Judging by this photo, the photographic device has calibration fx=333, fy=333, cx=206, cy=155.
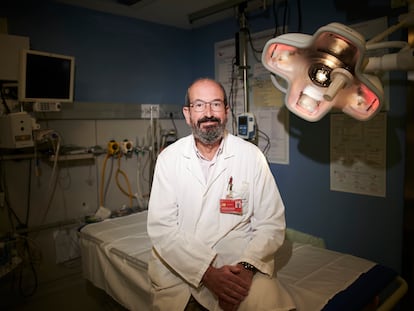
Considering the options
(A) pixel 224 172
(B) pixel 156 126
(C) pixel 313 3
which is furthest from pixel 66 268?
(C) pixel 313 3

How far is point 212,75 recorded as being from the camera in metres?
3.06

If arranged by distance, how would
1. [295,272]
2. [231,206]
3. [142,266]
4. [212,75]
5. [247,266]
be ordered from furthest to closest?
1. [212,75]
2. [142,266]
3. [295,272]
4. [231,206]
5. [247,266]

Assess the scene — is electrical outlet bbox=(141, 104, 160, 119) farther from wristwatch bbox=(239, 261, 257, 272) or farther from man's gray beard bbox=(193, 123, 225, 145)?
wristwatch bbox=(239, 261, 257, 272)

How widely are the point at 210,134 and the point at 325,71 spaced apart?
1.97 feet

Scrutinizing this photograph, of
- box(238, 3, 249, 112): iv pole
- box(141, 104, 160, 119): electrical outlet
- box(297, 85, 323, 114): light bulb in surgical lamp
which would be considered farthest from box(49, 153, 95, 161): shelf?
box(297, 85, 323, 114): light bulb in surgical lamp

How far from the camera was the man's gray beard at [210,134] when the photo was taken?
1.64 metres

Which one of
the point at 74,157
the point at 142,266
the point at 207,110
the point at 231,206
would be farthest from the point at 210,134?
the point at 74,157

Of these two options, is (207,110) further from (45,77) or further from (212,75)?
(212,75)

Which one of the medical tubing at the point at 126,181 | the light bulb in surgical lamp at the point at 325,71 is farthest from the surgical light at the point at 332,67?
the medical tubing at the point at 126,181

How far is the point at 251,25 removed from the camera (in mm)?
2658

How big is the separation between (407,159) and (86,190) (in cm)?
218

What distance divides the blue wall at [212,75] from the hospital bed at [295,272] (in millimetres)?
218

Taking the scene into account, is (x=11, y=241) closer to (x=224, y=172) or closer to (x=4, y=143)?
(x=4, y=143)

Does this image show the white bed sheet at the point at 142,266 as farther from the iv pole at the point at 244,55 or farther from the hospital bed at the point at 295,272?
the iv pole at the point at 244,55
